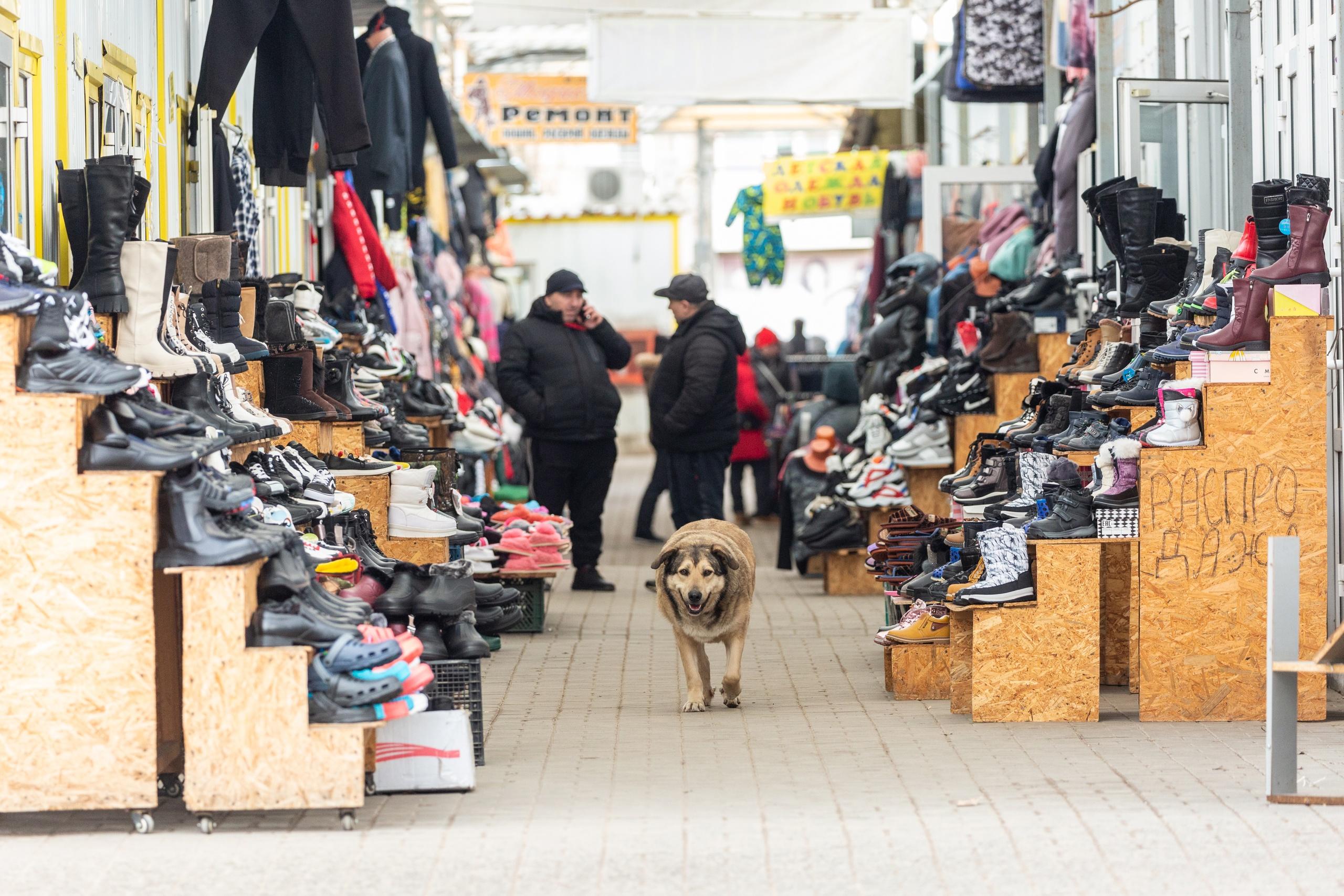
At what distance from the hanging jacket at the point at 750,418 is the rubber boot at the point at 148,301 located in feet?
33.0

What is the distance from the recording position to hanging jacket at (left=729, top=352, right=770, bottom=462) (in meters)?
16.4

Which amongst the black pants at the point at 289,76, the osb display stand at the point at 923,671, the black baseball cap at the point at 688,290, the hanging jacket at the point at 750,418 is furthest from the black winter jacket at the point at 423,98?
the osb display stand at the point at 923,671

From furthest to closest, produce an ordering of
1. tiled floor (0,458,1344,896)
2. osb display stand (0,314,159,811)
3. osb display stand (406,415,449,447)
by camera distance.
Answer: osb display stand (406,415,449,447) < osb display stand (0,314,159,811) < tiled floor (0,458,1344,896)

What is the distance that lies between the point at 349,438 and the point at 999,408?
4.11 metres

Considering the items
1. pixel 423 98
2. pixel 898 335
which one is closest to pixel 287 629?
pixel 423 98

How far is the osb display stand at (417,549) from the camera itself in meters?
8.75

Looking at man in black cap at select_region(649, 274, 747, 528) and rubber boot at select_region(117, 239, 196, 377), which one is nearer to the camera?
rubber boot at select_region(117, 239, 196, 377)

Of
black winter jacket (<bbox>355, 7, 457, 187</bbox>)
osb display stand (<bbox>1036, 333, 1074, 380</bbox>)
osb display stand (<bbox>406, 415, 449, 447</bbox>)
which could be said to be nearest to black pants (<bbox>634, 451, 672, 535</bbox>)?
osb display stand (<bbox>406, 415, 449, 447</bbox>)

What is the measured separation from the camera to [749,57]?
47.3ft

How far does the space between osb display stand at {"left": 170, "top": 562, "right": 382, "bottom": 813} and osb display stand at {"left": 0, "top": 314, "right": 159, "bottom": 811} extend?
0.12 meters

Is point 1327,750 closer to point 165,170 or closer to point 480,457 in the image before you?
point 165,170

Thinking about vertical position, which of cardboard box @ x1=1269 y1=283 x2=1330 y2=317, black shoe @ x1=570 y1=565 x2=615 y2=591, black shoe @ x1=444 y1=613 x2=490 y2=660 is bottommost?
black shoe @ x1=570 y1=565 x2=615 y2=591

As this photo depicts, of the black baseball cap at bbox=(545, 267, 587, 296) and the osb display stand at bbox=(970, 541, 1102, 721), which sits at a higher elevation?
the black baseball cap at bbox=(545, 267, 587, 296)

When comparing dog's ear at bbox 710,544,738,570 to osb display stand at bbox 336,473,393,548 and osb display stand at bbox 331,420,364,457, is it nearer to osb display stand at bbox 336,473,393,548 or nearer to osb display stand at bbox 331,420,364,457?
osb display stand at bbox 336,473,393,548
